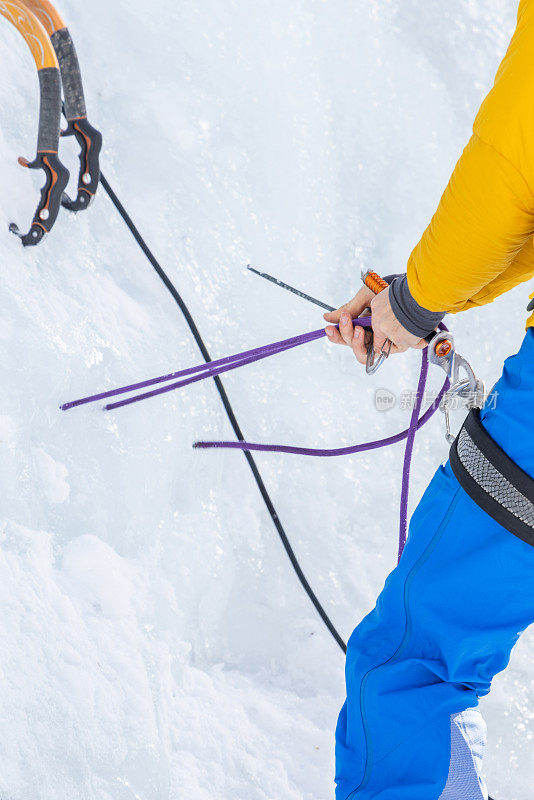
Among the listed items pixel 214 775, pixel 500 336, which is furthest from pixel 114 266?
pixel 500 336

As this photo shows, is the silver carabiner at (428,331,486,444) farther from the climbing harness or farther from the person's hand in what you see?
the climbing harness

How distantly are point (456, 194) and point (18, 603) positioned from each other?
71 cm

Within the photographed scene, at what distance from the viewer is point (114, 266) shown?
1230mm

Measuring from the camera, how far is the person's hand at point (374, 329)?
775 millimetres

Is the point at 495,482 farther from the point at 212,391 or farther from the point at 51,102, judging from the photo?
the point at 51,102

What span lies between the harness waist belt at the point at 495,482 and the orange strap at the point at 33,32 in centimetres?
82

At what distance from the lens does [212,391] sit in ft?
→ 4.27

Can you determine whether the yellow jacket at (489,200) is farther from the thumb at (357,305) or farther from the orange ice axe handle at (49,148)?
the orange ice axe handle at (49,148)

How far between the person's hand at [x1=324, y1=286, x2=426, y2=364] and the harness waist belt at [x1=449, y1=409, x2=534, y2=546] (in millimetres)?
133

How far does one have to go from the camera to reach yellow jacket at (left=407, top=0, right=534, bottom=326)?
550mm

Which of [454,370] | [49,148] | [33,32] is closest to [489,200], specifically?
[454,370]

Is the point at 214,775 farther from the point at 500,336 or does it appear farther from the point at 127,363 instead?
the point at 500,336

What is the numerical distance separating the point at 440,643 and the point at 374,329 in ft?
1.19

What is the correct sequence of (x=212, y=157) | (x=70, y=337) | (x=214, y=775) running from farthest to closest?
(x=212, y=157) → (x=70, y=337) → (x=214, y=775)
